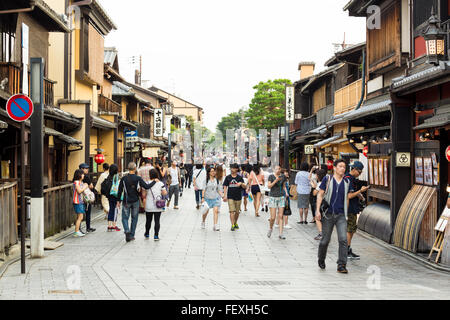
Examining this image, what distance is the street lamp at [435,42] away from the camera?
11477 millimetres

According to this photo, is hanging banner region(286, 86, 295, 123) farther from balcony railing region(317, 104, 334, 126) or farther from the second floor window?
the second floor window

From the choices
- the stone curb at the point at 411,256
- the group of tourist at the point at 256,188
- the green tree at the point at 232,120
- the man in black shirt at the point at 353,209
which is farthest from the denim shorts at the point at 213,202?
the green tree at the point at 232,120

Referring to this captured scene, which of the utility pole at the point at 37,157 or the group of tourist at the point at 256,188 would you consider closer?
the group of tourist at the point at 256,188

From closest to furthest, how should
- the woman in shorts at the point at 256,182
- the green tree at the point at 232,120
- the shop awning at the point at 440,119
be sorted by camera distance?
the shop awning at the point at 440,119, the woman in shorts at the point at 256,182, the green tree at the point at 232,120

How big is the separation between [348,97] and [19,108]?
58.2 feet

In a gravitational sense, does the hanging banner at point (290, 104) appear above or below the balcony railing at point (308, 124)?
above

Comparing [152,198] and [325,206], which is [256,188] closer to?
[152,198]

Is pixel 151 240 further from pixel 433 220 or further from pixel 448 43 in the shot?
pixel 448 43

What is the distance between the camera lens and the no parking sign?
32.4 feet

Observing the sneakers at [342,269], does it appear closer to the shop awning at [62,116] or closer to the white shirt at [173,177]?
the shop awning at [62,116]

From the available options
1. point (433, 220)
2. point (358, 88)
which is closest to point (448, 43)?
point (433, 220)

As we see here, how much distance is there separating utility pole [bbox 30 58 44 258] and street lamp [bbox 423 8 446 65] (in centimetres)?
776

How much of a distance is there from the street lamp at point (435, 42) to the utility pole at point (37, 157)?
7.76 m

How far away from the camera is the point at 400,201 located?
1384cm
